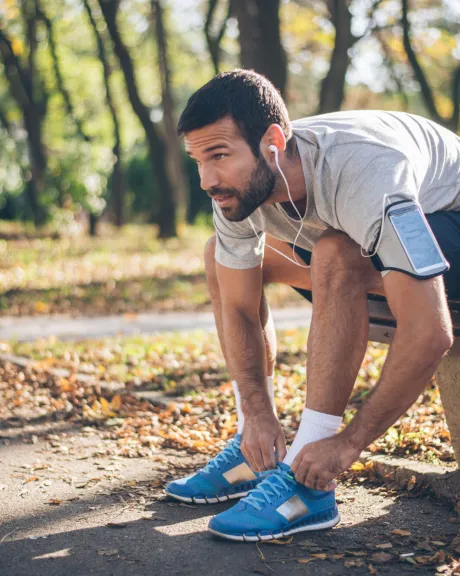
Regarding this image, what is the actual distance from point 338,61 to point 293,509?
10.0 metres

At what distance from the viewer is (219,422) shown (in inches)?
166

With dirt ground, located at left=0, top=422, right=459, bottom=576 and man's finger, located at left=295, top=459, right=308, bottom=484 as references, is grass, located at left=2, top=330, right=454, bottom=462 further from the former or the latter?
man's finger, located at left=295, top=459, right=308, bottom=484

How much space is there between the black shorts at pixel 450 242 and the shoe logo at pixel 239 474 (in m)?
1.01

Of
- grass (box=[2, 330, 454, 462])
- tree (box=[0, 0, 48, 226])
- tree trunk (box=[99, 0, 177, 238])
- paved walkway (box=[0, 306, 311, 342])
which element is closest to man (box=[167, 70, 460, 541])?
grass (box=[2, 330, 454, 462])

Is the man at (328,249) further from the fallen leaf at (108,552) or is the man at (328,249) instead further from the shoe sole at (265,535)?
the fallen leaf at (108,552)

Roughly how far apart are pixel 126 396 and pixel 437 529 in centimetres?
244

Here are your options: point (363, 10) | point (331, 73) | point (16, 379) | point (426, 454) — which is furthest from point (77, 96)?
point (426, 454)

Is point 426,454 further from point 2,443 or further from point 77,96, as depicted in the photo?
point 77,96

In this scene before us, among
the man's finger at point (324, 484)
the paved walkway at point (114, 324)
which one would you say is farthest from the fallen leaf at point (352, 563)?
the paved walkway at point (114, 324)

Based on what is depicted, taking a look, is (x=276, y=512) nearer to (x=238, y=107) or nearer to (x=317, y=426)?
(x=317, y=426)

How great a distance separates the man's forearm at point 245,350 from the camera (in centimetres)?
309

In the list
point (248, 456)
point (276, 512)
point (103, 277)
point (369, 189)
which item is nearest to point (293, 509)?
point (276, 512)

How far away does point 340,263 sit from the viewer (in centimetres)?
261

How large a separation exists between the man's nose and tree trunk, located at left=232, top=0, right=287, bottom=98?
297 inches
